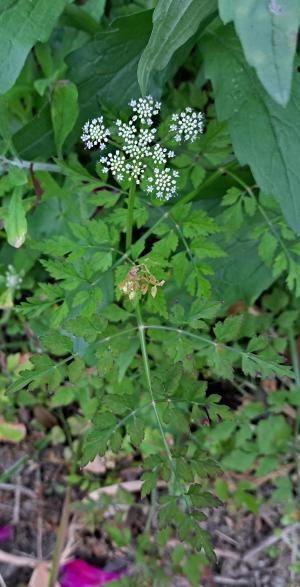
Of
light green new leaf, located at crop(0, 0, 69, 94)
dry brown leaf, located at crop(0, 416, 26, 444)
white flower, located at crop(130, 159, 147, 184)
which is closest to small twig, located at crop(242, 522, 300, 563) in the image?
dry brown leaf, located at crop(0, 416, 26, 444)

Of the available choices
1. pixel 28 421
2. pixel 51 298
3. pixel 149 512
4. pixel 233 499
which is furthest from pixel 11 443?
pixel 51 298

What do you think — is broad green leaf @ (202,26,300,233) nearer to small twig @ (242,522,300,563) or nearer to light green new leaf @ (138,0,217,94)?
light green new leaf @ (138,0,217,94)

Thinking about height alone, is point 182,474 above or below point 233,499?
above

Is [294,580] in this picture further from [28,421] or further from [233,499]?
[28,421]

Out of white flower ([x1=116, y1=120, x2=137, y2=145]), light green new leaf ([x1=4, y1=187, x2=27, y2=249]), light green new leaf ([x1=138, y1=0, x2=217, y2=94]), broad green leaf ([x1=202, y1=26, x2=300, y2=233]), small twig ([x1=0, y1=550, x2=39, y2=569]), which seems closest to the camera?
white flower ([x1=116, y1=120, x2=137, y2=145])

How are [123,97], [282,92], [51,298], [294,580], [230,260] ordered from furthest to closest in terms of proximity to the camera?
[294,580]
[230,260]
[123,97]
[51,298]
[282,92]

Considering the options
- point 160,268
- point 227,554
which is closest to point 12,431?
point 227,554
